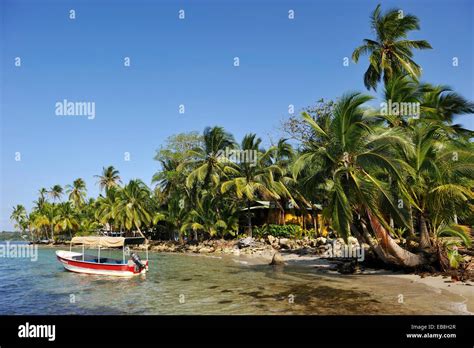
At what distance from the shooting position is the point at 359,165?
55.5 ft

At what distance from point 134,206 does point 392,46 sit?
126ft

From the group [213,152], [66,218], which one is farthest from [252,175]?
[66,218]

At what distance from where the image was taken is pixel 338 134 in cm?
1644

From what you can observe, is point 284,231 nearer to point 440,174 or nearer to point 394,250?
point 394,250

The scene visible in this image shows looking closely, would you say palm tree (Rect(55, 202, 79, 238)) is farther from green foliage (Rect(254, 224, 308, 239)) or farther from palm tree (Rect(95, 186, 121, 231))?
green foliage (Rect(254, 224, 308, 239))

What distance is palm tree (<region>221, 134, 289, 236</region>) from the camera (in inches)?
1384

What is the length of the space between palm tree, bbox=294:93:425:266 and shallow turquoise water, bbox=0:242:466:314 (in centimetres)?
285

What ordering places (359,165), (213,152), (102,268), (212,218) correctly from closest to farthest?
(359,165), (102,268), (213,152), (212,218)

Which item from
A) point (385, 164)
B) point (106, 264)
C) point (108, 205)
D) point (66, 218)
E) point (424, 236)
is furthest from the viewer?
point (66, 218)

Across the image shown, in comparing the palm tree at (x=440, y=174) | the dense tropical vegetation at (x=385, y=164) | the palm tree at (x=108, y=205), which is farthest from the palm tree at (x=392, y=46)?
the palm tree at (x=108, y=205)

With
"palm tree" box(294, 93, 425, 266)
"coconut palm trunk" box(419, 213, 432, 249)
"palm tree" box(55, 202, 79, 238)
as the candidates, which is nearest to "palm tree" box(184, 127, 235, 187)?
"palm tree" box(294, 93, 425, 266)

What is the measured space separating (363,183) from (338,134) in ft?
8.86
